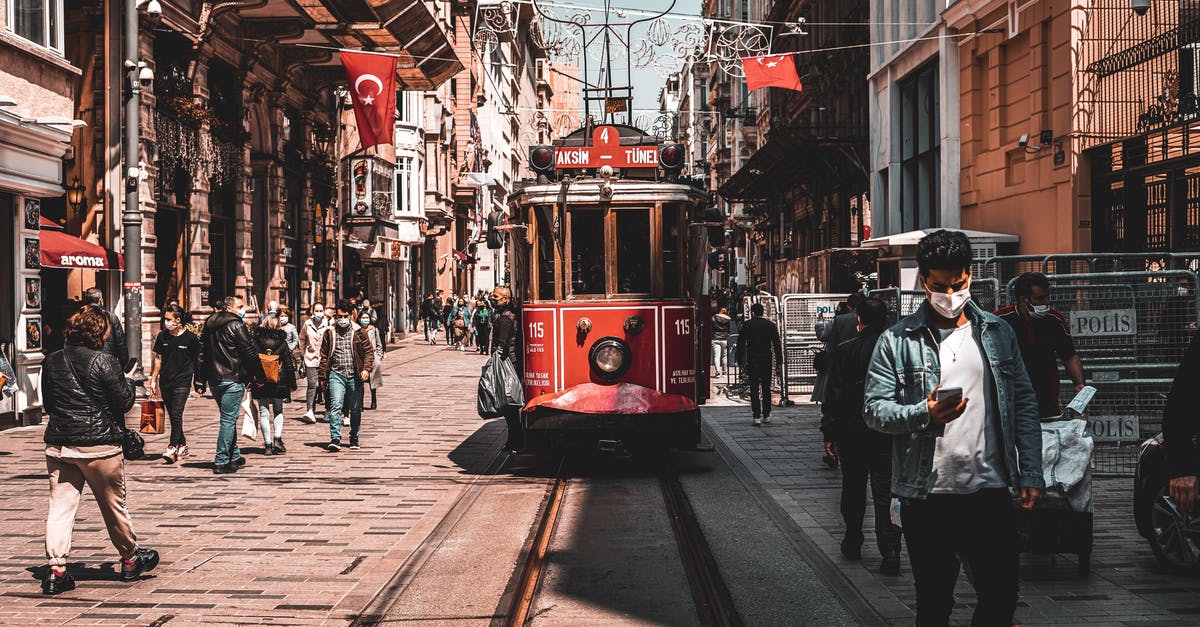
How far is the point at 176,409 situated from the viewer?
1319 centimetres

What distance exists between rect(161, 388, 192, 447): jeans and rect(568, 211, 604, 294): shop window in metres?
4.68

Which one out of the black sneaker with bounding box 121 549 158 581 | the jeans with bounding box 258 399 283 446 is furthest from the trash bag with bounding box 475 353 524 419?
the black sneaker with bounding box 121 549 158 581

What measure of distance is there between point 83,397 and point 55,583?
44.1 inches

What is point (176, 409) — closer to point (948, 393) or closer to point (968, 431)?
point (968, 431)

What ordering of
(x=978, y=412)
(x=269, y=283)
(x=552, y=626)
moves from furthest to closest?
(x=269, y=283) < (x=552, y=626) < (x=978, y=412)

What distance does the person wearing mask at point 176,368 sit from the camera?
520 inches

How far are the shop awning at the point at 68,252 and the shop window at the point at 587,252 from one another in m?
9.24

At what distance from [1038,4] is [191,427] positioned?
48.8 ft

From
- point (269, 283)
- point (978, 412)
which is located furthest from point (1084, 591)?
point (269, 283)

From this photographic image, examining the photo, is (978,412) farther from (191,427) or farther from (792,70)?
(792,70)

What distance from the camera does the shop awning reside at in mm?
17406

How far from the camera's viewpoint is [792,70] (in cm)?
2062

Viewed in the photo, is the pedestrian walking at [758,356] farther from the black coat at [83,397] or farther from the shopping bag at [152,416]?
the black coat at [83,397]

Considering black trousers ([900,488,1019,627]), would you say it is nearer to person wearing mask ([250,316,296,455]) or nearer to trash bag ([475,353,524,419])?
trash bag ([475,353,524,419])
